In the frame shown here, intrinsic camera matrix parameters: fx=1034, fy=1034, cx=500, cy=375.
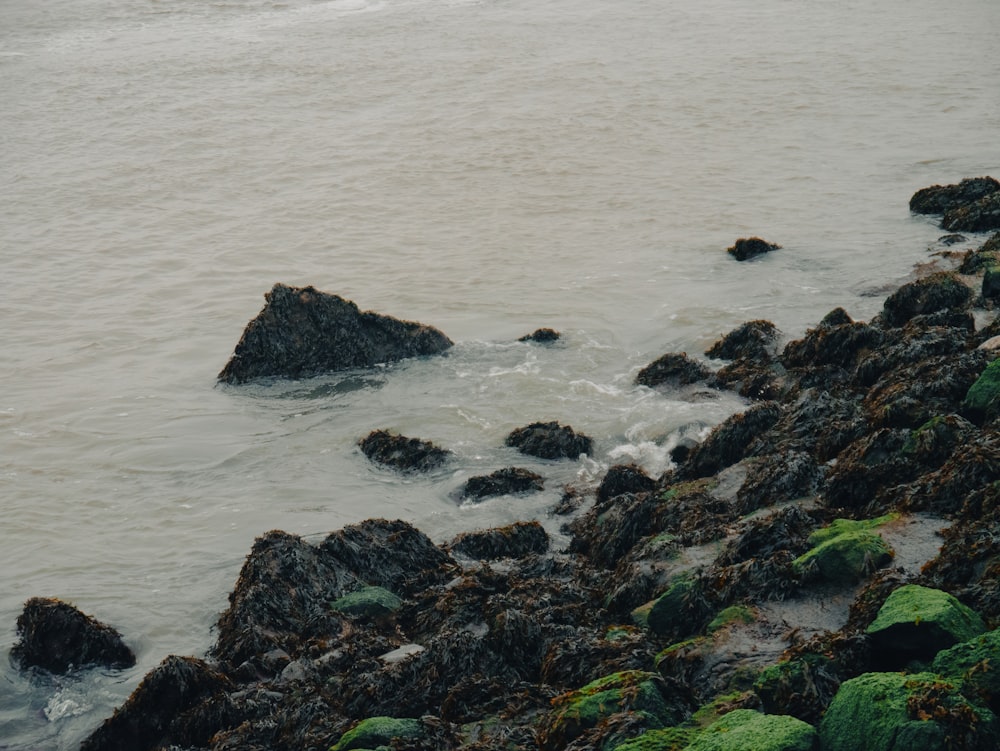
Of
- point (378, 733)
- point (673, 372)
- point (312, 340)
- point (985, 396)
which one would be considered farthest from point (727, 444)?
point (312, 340)

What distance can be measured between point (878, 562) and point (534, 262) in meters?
12.9

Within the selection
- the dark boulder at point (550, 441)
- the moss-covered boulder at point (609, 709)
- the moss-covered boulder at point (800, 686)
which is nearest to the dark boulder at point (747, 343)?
the dark boulder at point (550, 441)

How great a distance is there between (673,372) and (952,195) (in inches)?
388

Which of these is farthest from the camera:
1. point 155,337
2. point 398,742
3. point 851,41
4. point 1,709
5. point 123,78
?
point 851,41

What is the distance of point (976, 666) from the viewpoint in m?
5.82

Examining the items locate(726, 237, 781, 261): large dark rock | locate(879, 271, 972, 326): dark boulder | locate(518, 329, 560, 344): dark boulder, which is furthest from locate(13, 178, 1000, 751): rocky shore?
locate(726, 237, 781, 261): large dark rock

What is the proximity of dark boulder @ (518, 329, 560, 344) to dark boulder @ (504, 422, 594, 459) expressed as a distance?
336cm

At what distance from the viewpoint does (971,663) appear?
5.87m

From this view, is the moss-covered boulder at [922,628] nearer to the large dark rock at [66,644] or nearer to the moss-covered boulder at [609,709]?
the moss-covered boulder at [609,709]

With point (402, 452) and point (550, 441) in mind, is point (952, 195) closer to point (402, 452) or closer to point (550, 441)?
point (550, 441)

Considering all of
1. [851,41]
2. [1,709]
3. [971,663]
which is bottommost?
[1,709]

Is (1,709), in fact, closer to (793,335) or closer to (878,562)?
(878,562)

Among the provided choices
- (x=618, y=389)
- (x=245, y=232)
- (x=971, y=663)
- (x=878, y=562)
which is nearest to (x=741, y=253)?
(x=618, y=389)

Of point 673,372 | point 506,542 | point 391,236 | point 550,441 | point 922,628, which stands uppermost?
point 391,236
